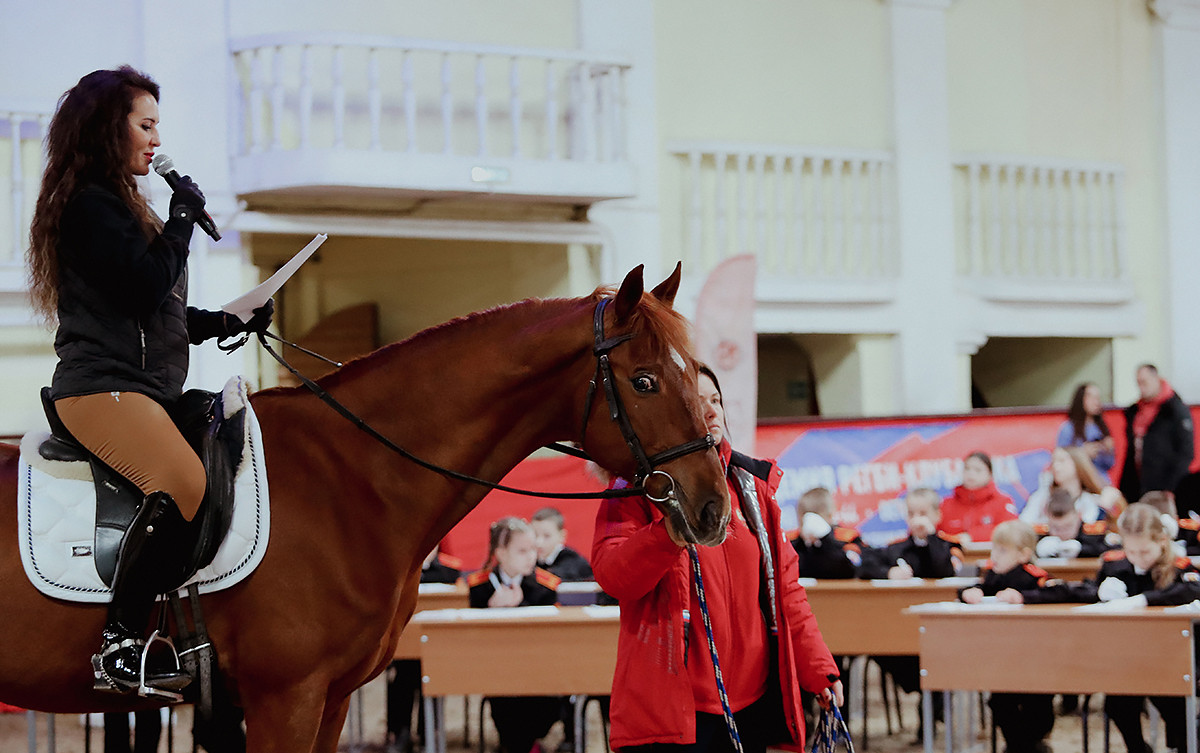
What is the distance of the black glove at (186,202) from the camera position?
248 cm

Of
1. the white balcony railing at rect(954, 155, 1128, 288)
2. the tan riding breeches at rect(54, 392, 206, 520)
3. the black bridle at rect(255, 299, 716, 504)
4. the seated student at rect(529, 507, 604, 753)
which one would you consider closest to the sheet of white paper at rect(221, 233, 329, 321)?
the tan riding breeches at rect(54, 392, 206, 520)

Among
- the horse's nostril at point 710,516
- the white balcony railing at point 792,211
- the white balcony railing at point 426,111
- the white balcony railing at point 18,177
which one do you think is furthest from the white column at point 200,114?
the horse's nostril at point 710,516

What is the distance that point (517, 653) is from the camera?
478 cm

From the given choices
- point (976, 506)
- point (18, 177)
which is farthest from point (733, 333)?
point (18, 177)

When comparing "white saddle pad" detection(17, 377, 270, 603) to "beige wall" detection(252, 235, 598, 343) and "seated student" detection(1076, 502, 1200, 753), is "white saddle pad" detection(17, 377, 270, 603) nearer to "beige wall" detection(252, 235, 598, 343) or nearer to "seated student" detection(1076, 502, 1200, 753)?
"seated student" detection(1076, 502, 1200, 753)

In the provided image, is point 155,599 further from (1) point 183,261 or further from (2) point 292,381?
(2) point 292,381

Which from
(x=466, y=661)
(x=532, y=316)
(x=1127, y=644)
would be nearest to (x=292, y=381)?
(x=466, y=661)

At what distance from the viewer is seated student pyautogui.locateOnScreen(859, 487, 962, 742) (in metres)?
5.80

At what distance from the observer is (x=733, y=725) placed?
261 centimetres

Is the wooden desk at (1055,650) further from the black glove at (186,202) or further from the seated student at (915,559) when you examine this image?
the black glove at (186,202)

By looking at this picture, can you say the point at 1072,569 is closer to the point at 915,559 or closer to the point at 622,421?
the point at 915,559

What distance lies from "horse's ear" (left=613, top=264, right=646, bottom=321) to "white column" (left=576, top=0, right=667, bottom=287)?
6343 mm

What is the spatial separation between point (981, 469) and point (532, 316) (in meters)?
5.35

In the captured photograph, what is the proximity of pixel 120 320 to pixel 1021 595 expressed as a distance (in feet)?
12.7
